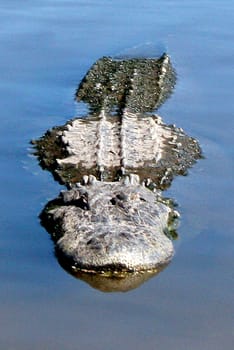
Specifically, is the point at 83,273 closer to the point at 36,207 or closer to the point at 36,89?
the point at 36,207

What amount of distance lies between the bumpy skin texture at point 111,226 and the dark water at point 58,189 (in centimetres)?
16

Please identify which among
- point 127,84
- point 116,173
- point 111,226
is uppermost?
point 111,226

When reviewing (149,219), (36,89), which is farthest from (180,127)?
(149,219)

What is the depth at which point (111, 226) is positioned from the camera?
7.39 m

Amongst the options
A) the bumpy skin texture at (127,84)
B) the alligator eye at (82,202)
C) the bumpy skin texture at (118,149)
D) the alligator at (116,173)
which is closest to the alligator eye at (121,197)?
the alligator at (116,173)

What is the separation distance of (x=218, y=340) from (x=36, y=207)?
9.19 ft

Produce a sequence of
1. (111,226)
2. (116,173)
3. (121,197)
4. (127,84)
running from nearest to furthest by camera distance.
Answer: (111,226)
(121,197)
(116,173)
(127,84)

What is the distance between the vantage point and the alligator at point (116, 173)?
7.18 metres

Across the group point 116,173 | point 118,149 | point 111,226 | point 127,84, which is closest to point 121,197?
point 111,226

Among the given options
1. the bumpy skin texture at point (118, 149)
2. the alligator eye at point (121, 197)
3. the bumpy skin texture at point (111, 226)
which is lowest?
the bumpy skin texture at point (118, 149)

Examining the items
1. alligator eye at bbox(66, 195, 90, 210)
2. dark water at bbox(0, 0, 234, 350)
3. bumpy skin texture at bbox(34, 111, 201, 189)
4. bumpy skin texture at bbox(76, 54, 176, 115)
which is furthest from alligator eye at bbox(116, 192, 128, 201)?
bumpy skin texture at bbox(76, 54, 176, 115)

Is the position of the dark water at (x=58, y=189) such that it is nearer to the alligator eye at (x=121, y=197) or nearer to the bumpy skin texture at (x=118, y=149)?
the bumpy skin texture at (x=118, y=149)

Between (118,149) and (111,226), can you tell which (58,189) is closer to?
(118,149)

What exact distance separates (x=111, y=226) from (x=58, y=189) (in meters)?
1.51
